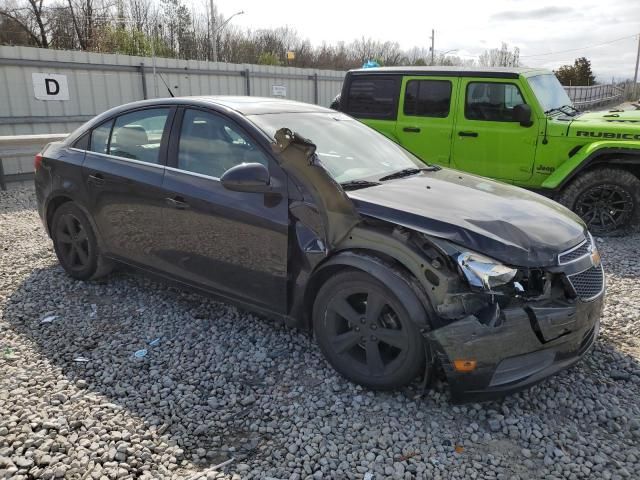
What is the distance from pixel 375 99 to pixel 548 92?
7.71 ft

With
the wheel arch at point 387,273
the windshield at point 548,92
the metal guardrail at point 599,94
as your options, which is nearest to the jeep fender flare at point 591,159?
the windshield at point 548,92

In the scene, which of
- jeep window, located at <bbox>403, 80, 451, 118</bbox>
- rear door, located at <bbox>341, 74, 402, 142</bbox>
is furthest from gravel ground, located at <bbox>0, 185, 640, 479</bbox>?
rear door, located at <bbox>341, 74, 402, 142</bbox>

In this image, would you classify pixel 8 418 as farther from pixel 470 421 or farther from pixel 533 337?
pixel 533 337

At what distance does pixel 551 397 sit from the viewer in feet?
10.1

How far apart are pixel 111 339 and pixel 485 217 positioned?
2757 millimetres

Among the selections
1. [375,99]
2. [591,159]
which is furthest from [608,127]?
[375,99]

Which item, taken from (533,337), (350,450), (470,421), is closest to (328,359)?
(350,450)

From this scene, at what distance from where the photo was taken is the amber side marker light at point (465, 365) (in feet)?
8.74

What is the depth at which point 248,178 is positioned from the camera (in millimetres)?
3178

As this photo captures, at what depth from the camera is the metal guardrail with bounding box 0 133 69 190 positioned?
8.54 m

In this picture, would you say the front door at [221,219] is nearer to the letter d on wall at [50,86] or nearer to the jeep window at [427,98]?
the jeep window at [427,98]

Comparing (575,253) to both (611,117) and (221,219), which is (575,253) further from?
(611,117)

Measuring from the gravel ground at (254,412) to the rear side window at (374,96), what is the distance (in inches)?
174

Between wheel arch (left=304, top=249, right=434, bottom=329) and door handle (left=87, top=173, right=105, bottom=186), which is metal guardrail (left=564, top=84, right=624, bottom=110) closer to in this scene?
door handle (left=87, top=173, right=105, bottom=186)
